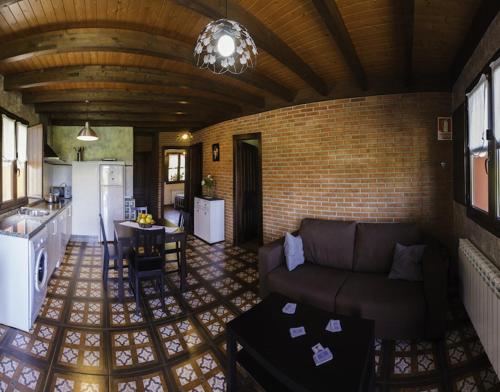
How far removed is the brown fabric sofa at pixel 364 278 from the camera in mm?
2215

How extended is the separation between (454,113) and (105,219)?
20.1ft

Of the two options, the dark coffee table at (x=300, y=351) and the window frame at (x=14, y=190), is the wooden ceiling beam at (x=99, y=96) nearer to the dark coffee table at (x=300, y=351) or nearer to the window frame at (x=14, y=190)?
the window frame at (x=14, y=190)

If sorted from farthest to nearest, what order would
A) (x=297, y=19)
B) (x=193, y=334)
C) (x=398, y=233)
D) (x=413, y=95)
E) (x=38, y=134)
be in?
(x=38, y=134) < (x=413, y=95) < (x=398, y=233) < (x=193, y=334) < (x=297, y=19)

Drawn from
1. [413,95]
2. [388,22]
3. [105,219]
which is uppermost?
[388,22]

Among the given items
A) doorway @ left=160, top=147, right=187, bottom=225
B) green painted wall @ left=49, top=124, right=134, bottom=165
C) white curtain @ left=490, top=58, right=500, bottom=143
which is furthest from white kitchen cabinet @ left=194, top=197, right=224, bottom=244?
doorway @ left=160, top=147, right=187, bottom=225

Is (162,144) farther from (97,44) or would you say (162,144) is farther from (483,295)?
(483,295)

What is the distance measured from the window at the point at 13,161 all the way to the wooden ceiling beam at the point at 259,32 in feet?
10.5

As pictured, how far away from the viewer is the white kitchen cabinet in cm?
534

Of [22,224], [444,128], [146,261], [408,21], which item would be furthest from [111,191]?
[444,128]

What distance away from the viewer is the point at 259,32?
2.26 m

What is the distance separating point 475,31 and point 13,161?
18.3ft

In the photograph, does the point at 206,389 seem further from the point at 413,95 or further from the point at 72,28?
the point at 413,95

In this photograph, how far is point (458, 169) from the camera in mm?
2949

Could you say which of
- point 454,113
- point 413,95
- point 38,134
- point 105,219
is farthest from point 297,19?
point 105,219
